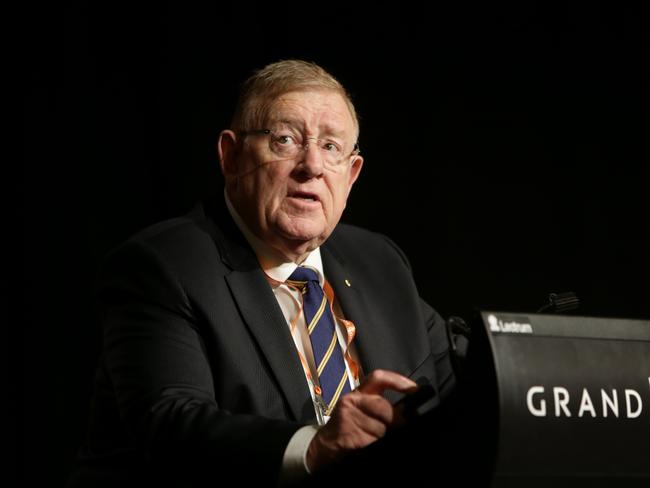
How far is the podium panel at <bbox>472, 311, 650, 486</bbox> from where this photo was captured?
125 centimetres

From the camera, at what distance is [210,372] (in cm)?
198

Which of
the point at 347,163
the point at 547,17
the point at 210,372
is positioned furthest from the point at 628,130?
the point at 210,372

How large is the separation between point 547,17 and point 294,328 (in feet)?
6.41

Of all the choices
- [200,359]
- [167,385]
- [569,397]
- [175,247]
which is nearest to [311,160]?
[175,247]

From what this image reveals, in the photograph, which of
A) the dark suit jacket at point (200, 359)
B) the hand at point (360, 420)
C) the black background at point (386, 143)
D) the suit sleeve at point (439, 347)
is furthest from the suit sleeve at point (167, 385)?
the black background at point (386, 143)

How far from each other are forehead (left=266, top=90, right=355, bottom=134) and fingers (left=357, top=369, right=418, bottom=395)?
3.00 ft

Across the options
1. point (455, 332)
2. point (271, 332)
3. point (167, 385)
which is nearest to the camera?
point (455, 332)

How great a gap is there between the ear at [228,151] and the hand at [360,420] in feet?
3.32

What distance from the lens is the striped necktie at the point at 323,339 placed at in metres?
2.14

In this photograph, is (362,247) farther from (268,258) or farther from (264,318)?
(264,318)

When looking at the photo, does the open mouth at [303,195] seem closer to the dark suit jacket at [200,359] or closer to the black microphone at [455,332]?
the dark suit jacket at [200,359]

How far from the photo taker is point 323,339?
222 centimetres

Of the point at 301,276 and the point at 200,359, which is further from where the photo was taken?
the point at 301,276

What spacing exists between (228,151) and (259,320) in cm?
56
